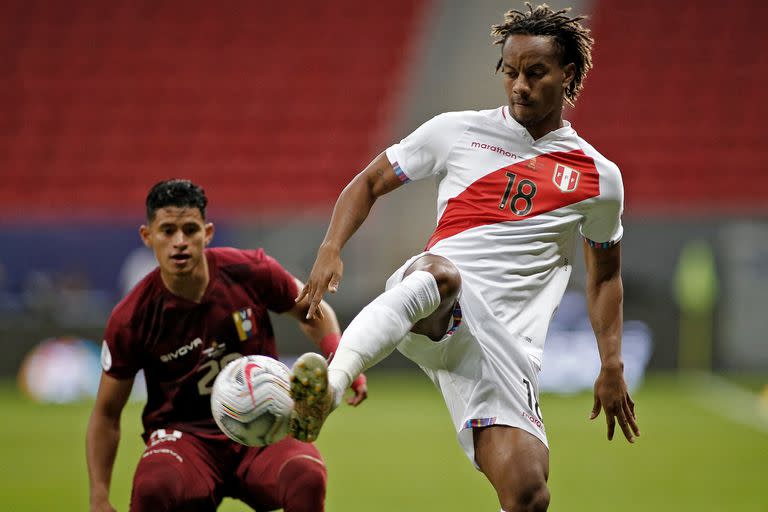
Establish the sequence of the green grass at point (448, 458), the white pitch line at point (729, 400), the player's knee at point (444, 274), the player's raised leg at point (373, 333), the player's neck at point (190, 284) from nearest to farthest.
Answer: the player's raised leg at point (373, 333)
the player's knee at point (444, 274)
the player's neck at point (190, 284)
the green grass at point (448, 458)
the white pitch line at point (729, 400)

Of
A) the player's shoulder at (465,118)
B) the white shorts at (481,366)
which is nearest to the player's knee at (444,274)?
the white shorts at (481,366)

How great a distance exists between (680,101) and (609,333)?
12.2 meters

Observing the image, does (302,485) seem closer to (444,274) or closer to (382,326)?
(382,326)

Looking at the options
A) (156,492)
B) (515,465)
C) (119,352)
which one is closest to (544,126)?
(515,465)

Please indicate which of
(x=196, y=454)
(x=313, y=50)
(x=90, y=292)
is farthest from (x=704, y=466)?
(x=313, y=50)

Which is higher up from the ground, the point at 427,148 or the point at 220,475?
the point at 427,148

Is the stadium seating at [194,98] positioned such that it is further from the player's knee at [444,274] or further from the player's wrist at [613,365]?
the player's knee at [444,274]

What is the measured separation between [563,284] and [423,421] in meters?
6.00

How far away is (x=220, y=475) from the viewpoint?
4.86 m

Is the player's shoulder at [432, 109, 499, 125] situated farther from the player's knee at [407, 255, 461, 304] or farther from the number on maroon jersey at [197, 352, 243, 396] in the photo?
the number on maroon jersey at [197, 352, 243, 396]

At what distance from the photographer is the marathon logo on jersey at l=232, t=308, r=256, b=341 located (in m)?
5.01

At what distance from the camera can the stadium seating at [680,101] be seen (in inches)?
591

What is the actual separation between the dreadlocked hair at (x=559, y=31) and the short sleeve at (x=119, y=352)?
2.03 m

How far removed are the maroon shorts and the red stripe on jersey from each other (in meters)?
1.18
